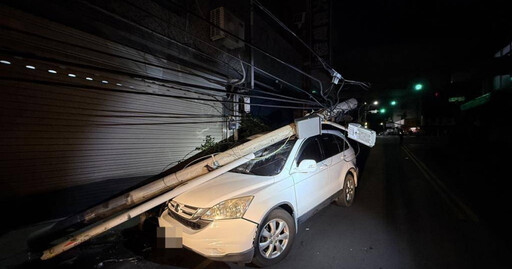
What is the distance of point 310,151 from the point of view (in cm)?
413

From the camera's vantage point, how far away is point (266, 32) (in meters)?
10.4

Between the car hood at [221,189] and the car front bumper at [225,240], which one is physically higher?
the car hood at [221,189]

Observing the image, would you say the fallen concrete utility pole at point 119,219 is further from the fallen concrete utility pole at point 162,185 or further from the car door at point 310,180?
the car door at point 310,180

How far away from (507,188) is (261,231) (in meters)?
7.44

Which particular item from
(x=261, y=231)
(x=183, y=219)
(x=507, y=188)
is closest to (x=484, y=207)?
(x=507, y=188)

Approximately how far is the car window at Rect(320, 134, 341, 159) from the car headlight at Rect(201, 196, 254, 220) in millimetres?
2250

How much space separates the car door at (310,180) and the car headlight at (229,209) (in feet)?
3.33

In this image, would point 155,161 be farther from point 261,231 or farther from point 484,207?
point 484,207

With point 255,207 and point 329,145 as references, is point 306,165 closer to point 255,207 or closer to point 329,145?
point 255,207

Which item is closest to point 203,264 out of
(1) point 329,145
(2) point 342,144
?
(1) point 329,145

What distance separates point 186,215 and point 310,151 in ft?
7.83

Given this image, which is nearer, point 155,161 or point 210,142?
point 155,161

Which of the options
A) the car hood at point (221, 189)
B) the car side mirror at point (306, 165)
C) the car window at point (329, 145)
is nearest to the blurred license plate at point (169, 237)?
the car hood at point (221, 189)

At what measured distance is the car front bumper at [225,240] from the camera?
2.65 metres
